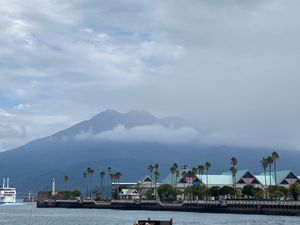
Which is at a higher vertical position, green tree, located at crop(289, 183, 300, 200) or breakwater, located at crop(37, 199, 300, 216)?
green tree, located at crop(289, 183, 300, 200)

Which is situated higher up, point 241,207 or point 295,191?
point 295,191

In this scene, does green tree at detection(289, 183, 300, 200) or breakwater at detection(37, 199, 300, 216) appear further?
green tree at detection(289, 183, 300, 200)

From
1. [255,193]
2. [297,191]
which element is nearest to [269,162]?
[255,193]

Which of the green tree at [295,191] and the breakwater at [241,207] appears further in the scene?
the green tree at [295,191]

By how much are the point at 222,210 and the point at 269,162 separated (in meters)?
32.1

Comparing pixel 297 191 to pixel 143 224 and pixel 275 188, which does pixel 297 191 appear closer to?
pixel 275 188

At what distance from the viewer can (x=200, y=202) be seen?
19188cm

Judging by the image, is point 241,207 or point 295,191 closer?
point 241,207

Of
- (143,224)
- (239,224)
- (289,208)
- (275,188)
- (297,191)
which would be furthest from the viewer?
(275,188)

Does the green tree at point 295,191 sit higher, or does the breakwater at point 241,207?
the green tree at point 295,191

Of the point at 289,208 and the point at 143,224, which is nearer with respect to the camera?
the point at 143,224

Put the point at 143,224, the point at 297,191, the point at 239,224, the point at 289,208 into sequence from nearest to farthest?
the point at 143,224 < the point at 239,224 < the point at 289,208 < the point at 297,191

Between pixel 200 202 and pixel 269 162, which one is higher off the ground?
pixel 269 162

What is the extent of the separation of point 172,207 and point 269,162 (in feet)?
113
